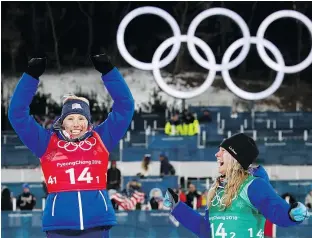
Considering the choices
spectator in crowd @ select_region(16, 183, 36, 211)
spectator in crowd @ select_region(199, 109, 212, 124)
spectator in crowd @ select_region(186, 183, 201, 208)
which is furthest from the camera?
spectator in crowd @ select_region(199, 109, 212, 124)

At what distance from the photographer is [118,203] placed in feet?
38.0

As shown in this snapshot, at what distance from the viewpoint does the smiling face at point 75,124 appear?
415 cm

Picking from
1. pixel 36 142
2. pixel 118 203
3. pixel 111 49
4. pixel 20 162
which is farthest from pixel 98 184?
pixel 111 49

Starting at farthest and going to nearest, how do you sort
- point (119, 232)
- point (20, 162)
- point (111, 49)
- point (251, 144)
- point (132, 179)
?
point (111, 49)
point (20, 162)
point (132, 179)
point (119, 232)
point (251, 144)

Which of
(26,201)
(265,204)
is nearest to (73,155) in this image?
(265,204)

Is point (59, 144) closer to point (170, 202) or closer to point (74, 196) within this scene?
point (74, 196)

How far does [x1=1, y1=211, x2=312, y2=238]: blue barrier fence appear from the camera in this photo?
353 inches

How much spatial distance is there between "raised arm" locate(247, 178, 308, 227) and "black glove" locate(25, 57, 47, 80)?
1304mm

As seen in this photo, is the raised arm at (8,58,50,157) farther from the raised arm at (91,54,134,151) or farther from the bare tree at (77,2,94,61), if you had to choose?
the bare tree at (77,2,94,61)

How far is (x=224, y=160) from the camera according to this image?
4.00 metres

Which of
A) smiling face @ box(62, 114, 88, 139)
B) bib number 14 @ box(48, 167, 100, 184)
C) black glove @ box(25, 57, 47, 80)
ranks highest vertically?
black glove @ box(25, 57, 47, 80)

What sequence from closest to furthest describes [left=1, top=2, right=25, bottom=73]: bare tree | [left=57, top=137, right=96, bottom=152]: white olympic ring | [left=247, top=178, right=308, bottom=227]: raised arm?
[left=247, top=178, right=308, bottom=227]: raised arm < [left=57, top=137, right=96, bottom=152]: white olympic ring < [left=1, top=2, right=25, bottom=73]: bare tree

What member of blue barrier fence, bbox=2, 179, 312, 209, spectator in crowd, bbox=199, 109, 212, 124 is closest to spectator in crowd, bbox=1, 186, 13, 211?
blue barrier fence, bbox=2, 179, 312, 209

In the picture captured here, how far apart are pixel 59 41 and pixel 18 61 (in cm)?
131
